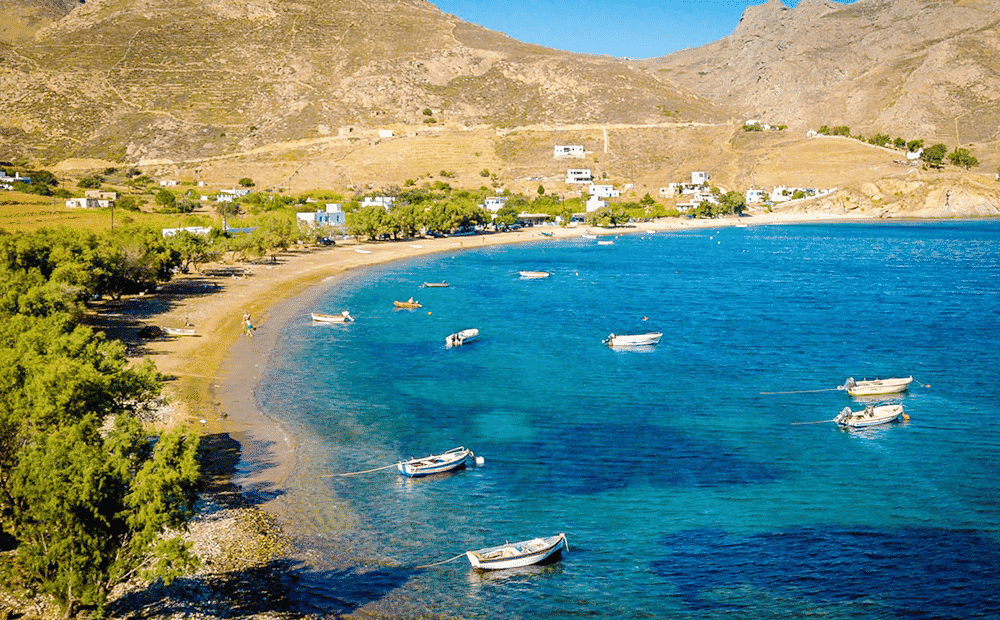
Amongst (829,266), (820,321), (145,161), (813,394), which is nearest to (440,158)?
(145,161)

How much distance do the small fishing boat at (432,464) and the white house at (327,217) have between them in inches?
3519

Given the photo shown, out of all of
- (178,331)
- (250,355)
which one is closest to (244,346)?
(250,355)

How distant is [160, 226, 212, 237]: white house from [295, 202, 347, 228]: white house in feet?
76.4

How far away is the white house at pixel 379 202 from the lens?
472 feet

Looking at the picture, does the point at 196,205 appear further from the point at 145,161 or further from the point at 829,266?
the point at 829,266

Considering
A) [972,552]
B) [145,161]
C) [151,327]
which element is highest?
[145,161]

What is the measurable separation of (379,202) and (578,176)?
5509 centimetres

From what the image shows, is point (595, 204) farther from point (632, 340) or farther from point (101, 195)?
point (632, 340)

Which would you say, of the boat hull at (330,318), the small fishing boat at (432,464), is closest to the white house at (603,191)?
the boat hull at (330,318)

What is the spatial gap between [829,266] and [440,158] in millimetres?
101839

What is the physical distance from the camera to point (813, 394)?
156 feet

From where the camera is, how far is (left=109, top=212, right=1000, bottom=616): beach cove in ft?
117

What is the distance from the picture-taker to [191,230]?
93938mm

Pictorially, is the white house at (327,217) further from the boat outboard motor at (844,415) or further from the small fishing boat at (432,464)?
the boat outboard motor at (844,415)
